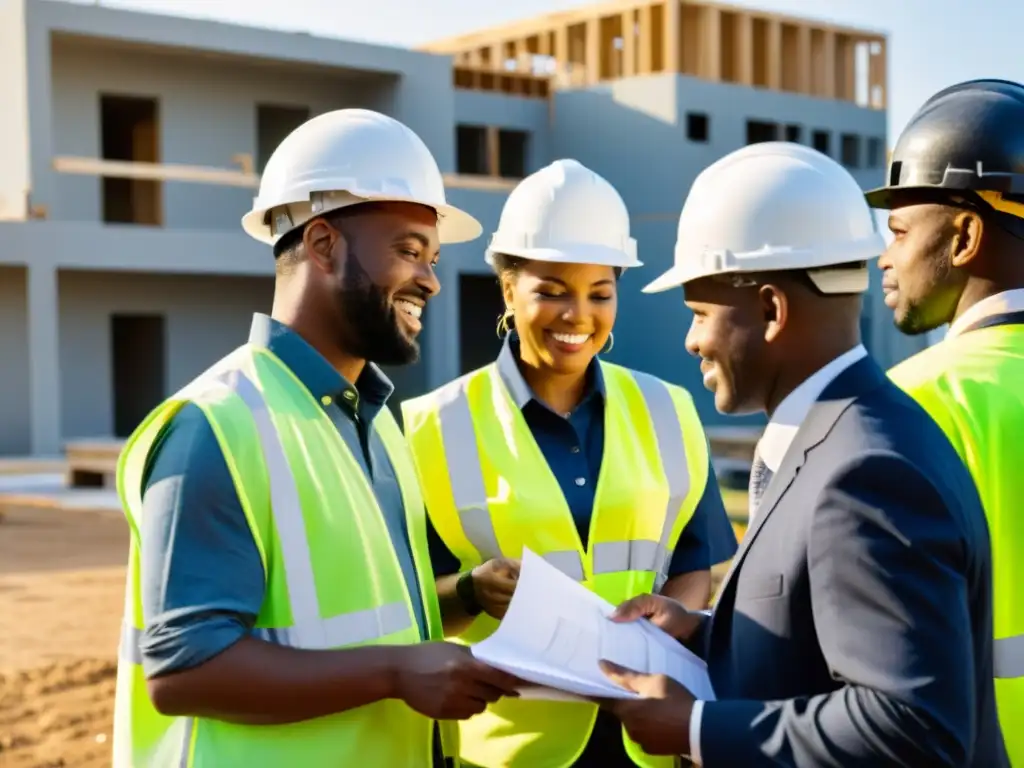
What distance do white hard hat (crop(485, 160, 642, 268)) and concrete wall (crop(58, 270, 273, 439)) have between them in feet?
53.8

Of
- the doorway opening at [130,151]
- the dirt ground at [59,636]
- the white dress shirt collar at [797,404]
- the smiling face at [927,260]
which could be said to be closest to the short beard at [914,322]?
the smiling face at [927,260]

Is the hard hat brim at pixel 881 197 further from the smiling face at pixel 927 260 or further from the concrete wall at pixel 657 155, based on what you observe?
the concrete wall at pixel 657 155

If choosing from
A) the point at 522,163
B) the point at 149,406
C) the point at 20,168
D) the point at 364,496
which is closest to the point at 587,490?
the point at 364,496

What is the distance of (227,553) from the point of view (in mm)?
1920

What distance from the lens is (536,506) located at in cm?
290

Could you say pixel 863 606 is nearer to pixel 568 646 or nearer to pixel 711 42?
pixel 568 646

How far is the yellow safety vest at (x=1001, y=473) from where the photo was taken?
220 centimetres

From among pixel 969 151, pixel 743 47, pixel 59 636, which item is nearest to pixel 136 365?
pixel 59 636

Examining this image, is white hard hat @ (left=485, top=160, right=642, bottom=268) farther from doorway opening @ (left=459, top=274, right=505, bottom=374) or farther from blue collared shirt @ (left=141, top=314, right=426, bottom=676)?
doorway opening @ (left=459, top=274, right=505, bottom=374)

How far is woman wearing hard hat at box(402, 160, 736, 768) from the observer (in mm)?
2824

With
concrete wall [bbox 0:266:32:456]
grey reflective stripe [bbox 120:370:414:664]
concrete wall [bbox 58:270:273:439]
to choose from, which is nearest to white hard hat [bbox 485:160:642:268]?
grey reflective stripe [bbox 120:370:414:664]

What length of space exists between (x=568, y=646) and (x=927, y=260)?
1147 mm

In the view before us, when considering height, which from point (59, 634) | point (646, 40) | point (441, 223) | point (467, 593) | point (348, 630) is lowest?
point (59, 634)

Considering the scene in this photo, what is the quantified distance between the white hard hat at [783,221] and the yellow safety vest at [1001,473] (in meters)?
0.41
